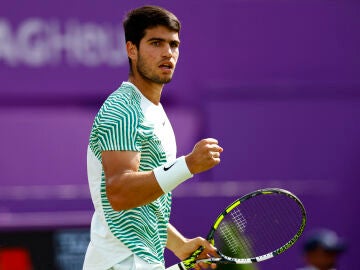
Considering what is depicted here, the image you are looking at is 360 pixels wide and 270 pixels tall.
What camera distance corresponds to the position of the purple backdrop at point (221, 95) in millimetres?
8812

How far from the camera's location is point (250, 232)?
4.68 m

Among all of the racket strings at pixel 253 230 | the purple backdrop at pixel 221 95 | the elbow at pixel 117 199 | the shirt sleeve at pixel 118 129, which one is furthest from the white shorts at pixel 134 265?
the purple backdrop at pixel 221 95

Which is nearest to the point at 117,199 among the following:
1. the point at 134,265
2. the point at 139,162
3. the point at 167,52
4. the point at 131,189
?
the point at 131,189

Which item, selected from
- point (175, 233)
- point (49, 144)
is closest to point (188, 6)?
point (49, 144)

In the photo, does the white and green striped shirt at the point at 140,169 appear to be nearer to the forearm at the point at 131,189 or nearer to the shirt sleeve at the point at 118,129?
the shirt sleeve at the point at 118,129

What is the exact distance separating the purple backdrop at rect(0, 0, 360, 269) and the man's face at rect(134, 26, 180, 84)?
4411mm

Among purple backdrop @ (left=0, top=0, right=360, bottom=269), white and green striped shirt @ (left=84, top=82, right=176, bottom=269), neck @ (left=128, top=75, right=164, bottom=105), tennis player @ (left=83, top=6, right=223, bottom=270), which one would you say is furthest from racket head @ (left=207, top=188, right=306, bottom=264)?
purple backdrop @ (left=0, top=0, right=360, bottom=269)

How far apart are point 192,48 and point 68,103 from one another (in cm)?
114

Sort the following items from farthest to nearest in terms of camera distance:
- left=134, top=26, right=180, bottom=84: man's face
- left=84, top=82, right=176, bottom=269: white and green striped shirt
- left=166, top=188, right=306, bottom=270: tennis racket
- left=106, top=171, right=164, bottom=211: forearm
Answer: left=166, top=188, right=306, bottom=270: tennis racket → left=134, top=26, right=180, bottom=84: man's face → left=84, top=82, right=176, bottom=269: white and green striped shirt → left=106, top=171, right=164, bottom=211: forearm

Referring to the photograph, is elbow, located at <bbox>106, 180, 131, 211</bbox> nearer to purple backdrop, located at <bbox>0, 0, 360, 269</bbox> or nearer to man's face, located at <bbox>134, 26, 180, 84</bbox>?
man's face, located at <bbox>134, 26, 180, 84</bbox>

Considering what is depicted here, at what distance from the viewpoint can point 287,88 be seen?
9.27m

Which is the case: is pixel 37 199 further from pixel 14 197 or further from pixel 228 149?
pixel 228 149

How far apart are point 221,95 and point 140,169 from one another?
5147 millimetres

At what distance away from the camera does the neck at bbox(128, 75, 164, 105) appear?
4.15 m
